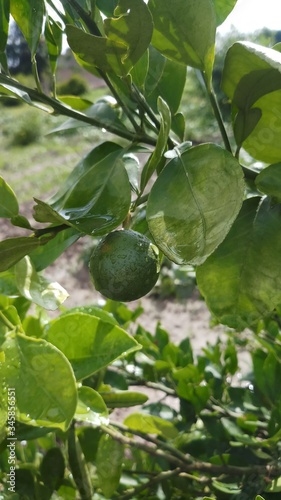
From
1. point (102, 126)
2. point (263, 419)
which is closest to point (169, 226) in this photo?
point (102, 126)

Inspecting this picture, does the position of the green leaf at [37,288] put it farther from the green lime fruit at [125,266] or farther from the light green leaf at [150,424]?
the light green leaf at [150,424]

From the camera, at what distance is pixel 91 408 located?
62 centimetres

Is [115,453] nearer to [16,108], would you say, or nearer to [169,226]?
[169,226]

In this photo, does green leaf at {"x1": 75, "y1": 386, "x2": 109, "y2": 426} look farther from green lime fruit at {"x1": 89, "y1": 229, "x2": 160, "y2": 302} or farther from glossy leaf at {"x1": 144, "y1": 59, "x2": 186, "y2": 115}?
glossy leaf at {"x1": 144, "y1": 59, "x2": 186, "y2": 115}

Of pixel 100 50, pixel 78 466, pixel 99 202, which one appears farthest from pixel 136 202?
Answer: pixel 78 466

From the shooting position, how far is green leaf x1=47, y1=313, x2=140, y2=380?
621mm

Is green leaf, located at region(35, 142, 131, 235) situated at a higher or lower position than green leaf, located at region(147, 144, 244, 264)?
lower

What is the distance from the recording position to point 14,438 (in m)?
0.69

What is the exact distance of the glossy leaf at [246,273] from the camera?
0.52 metres

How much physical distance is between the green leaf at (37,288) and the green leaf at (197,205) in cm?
21

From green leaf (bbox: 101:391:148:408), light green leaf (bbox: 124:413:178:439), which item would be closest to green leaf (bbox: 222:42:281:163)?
green leaf (bbox: 101:391:148:408)

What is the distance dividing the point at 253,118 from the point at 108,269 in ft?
0.62

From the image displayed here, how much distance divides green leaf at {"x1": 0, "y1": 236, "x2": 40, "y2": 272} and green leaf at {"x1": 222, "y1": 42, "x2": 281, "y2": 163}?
0.70 ft

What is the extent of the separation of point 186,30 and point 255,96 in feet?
0.28
